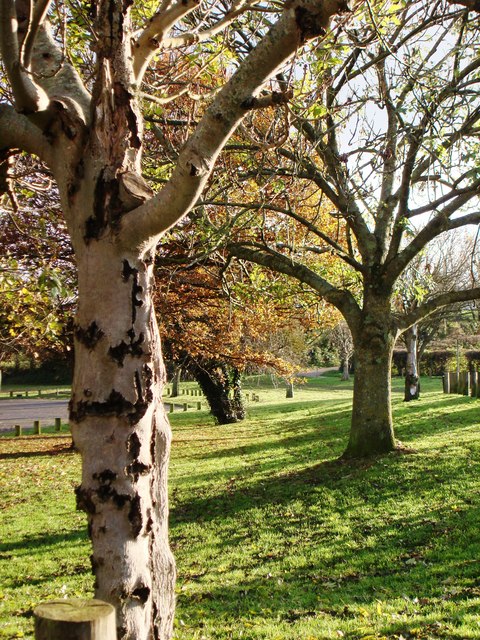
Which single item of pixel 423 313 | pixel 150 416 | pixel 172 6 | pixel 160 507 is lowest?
pixel 160 507

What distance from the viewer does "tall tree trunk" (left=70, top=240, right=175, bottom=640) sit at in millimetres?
3043

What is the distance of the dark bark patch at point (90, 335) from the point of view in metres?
3.27

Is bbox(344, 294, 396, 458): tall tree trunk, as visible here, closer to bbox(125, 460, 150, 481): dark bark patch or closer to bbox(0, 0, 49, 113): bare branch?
bbox(125, 460, 150, 481): dark bark patch

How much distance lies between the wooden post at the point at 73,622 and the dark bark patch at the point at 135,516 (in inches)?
50.3

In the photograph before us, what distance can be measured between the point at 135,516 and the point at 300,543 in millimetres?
5131

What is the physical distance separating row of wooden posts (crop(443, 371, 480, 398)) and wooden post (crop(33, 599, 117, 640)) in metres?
22.8

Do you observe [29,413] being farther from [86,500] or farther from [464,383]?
[86,500]

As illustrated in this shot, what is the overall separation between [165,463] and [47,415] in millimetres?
28056

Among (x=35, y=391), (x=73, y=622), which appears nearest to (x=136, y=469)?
(x=73, y=622)

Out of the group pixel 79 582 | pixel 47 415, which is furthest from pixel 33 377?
pixel 79 582

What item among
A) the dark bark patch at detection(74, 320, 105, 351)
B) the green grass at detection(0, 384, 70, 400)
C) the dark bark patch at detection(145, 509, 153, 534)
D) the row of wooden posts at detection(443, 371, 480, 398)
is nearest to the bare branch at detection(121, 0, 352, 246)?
the dark bark patch at detection(74, 320, 105, 351)

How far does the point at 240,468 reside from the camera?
13344 mm

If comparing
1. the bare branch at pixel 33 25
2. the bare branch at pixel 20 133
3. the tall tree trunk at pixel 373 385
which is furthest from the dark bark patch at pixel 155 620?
the tall tree trunk at pixel 373 385

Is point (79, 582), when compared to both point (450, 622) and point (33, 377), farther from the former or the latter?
point (33, 377)
